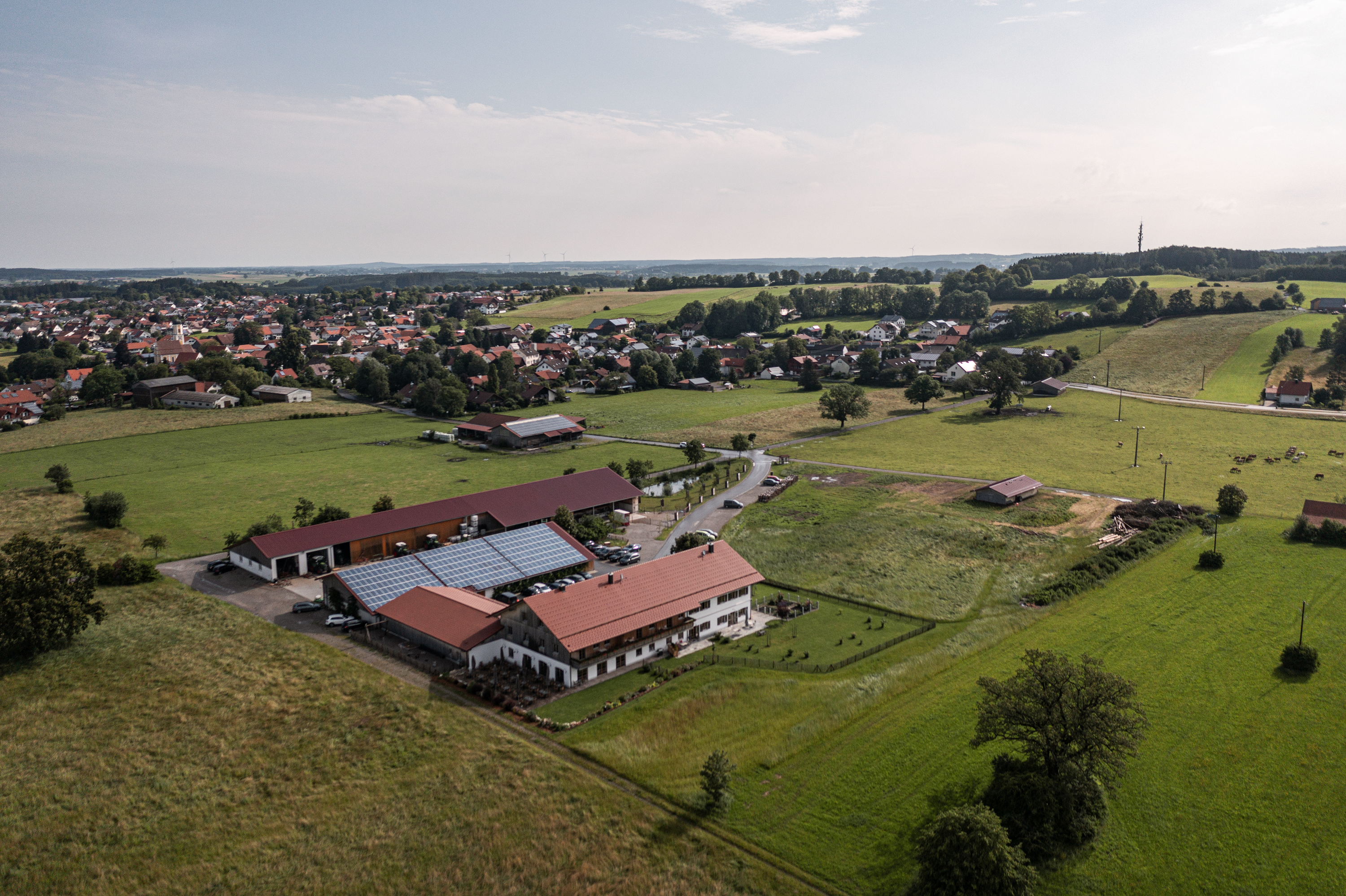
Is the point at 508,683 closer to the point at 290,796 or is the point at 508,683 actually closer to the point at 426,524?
the point at 290,796

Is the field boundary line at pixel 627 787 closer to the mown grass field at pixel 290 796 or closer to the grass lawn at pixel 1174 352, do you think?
the mown grass field at pixel 290 796

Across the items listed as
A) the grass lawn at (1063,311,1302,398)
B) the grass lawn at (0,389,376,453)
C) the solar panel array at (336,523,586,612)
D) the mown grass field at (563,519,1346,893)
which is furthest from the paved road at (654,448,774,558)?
the grass lawn at (1063,311,1302,398)

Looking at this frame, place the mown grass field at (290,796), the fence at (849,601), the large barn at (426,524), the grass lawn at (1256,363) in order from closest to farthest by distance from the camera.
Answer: the mown grass field at (290,796), the fence at (849,601), the large barn at (426,524), the grass lawn at (1256,363)

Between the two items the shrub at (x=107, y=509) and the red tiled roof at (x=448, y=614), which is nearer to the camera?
the red tiled roof at (x=448, y=614)

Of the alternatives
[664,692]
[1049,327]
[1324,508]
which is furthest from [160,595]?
[1049,327]

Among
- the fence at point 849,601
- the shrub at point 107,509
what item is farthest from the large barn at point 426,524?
the fence at point 849,601

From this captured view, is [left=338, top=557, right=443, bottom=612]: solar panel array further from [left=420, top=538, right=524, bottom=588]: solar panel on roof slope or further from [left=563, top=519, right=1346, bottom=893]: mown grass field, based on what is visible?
[left=563, top=519, right=1346, bottom=893]: mown grass field
